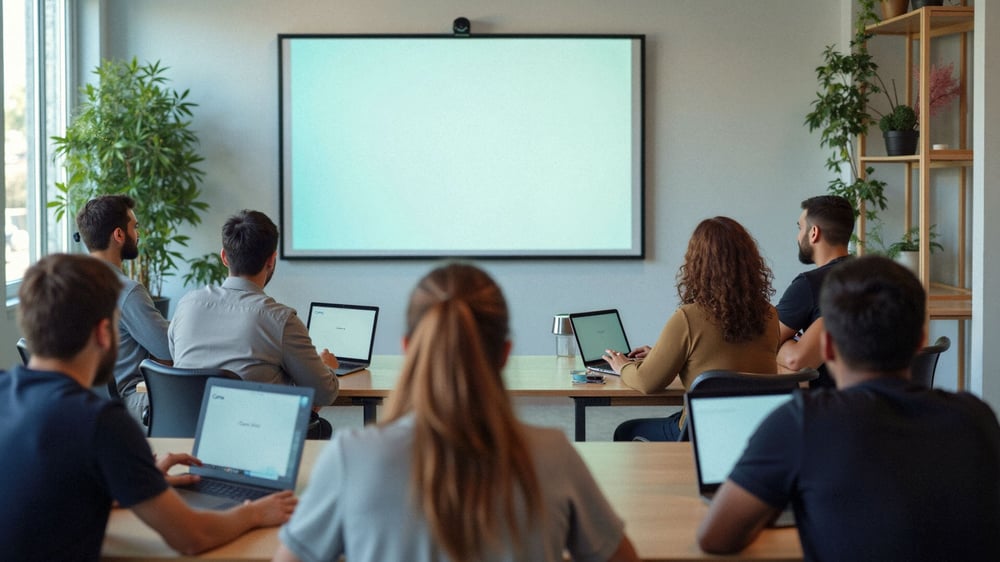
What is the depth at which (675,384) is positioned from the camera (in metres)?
3.74

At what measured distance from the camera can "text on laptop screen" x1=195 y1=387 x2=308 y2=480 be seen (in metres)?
2.26

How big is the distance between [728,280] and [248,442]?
1.62 metres

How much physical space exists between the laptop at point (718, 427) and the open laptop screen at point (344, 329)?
83.0 inches

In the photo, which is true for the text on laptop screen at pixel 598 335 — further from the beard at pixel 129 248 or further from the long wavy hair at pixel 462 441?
the long wavy hair at pixel 462 441

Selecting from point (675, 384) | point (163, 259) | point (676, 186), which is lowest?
point (675, 384)

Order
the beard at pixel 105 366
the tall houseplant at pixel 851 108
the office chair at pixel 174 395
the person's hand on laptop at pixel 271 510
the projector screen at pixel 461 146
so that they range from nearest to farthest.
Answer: the beard at pixel 105 366 < the person's hand on laptop at pixel 271 510 < the office chair at pixel 174 395 < the tall houseplant at pixel 851 108 < the projector screen at pixel 461 146

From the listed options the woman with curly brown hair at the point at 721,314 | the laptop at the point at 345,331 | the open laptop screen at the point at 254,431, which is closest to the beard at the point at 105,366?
the open laptop screen at the point at 254,431

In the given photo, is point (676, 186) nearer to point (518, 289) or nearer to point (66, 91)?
point (518, 289)

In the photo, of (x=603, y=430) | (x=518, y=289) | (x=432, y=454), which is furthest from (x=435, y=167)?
(x=432, y=454)

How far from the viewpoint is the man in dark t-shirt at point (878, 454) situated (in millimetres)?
1723

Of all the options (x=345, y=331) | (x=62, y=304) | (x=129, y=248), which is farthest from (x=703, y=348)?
(x=129, y=248)

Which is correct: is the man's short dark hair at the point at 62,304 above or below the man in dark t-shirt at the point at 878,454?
above

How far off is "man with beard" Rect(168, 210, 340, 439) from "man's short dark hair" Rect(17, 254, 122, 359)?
4.87 ft

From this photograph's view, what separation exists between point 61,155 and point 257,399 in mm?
4395
